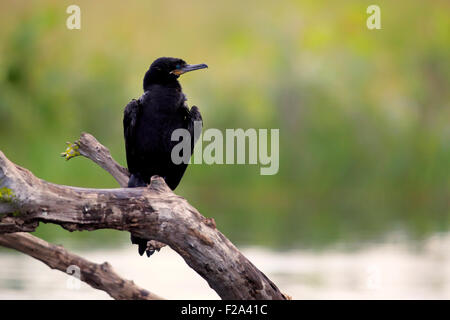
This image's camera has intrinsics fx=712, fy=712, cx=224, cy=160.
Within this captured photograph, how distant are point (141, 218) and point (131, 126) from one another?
1167mm

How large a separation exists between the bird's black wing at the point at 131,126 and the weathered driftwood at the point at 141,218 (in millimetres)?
1034

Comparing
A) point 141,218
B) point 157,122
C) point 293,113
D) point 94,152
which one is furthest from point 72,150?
point 293,113

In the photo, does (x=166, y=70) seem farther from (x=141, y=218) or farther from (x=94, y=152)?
(x=141, y=218)

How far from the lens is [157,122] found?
473 cm

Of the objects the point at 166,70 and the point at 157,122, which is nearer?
the point at 157,122

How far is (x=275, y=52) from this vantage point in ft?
58.4

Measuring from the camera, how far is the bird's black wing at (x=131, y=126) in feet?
15.6

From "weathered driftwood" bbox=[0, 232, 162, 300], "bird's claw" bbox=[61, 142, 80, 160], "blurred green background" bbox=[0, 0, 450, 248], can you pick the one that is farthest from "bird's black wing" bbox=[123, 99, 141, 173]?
"blurred green background" bbox=[0, 0, 450, 248]

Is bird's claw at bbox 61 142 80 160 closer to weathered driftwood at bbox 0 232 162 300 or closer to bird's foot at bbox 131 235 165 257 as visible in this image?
weathered driftwood at bbox 0 232 162 300

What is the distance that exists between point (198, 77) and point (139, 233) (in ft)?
43.6

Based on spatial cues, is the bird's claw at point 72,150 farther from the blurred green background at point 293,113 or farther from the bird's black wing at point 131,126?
the blurred green background at point 293,113

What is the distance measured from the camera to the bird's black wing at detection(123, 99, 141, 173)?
15.6ft

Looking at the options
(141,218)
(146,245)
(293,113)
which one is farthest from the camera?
(293,113)
